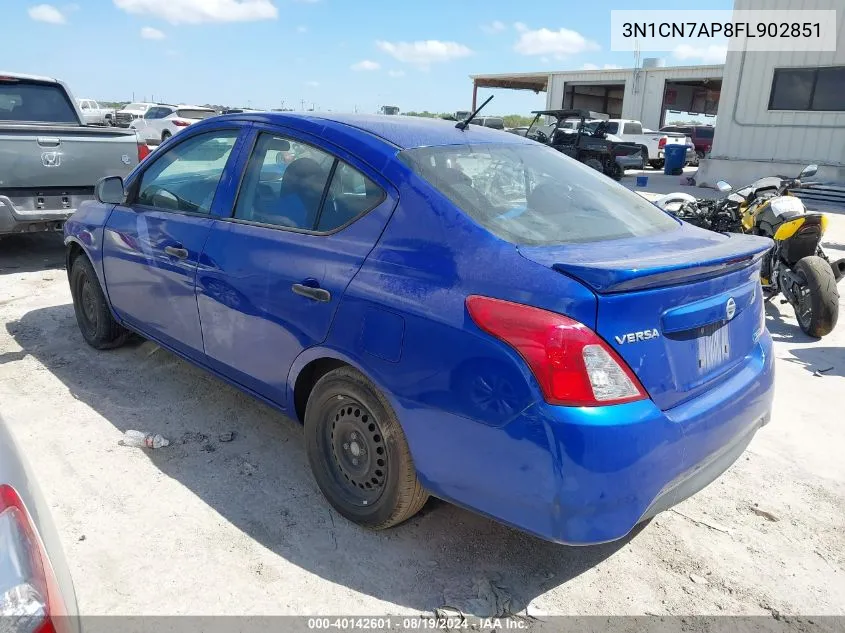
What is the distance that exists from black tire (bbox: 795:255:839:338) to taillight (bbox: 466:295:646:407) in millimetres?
4081

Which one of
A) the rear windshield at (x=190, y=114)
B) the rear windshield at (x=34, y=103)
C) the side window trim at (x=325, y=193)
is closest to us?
the side window trim at (x=325, y=193)

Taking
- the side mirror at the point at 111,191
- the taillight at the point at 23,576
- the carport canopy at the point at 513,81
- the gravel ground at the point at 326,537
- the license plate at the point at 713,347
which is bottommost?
the gravel ground at the point at 326,537

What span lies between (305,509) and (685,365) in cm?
174

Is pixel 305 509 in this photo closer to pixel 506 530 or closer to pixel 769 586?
pixel 506 530

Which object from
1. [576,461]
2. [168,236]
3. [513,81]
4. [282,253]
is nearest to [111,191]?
[168,236]

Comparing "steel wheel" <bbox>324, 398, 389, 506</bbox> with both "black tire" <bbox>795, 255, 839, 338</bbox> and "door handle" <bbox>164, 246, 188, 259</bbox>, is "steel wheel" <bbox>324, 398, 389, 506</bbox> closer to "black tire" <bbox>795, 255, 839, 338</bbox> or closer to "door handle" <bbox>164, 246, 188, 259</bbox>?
"door handle" <bbox>164, 246, 188, 259</bbox>

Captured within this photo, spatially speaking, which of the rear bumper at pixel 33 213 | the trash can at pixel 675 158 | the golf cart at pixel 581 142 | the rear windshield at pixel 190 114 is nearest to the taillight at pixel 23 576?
the rear bumper at pixel 33 213

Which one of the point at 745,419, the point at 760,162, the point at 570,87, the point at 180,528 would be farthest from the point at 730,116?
the point at 570,87

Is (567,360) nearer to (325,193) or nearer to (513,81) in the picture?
(325,193)

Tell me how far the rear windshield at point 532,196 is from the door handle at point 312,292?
2.00ft

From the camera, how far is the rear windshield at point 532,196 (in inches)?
97.1

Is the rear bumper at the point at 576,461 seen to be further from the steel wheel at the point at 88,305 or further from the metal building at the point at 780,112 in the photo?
the metal building at the point at 780,112

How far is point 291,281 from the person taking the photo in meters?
2.79

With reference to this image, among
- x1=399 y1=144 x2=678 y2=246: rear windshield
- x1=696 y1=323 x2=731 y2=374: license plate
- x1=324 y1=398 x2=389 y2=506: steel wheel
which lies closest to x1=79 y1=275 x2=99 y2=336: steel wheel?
x1=324 y1=398 x2=389 y2=506: steel wheel
